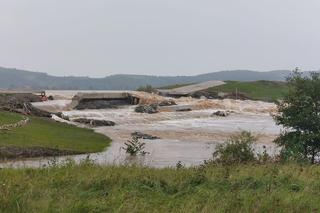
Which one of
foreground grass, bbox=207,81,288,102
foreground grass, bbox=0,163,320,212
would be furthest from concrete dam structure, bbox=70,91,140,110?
foreground grass, bbox=0,163,320,212

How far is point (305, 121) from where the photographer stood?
2584 centimetres

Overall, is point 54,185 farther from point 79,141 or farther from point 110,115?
point 110,115

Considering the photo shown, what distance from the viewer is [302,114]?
26125mm

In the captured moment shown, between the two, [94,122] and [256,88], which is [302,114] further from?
[256,88]

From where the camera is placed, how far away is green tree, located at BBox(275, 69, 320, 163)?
2567 centimetres

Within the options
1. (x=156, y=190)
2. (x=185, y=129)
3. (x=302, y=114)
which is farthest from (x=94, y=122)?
(x=156, y=190)

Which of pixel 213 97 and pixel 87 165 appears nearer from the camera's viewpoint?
pixel 87 165

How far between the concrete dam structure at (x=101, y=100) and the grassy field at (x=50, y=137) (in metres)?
30.7

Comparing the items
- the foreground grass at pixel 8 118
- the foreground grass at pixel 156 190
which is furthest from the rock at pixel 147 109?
the foreground grass at pixel 156 190

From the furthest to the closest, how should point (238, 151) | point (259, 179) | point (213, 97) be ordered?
1. point (213, 97)
2. point (238, 151)
3. point (259, 179)

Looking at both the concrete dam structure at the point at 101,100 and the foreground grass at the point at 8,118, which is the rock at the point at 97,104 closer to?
the concrete dam structure at the point at 101,100

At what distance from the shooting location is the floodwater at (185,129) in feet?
119

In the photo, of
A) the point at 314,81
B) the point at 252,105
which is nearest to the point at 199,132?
the point at 314,81

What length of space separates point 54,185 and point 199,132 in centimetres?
4577
